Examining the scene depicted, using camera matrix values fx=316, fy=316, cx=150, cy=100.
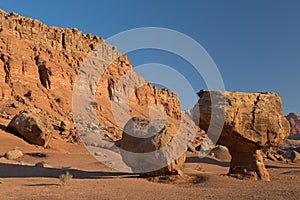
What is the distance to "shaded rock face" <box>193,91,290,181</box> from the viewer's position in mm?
14898

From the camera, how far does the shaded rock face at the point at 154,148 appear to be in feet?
49.5

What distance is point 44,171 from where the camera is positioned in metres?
17.5

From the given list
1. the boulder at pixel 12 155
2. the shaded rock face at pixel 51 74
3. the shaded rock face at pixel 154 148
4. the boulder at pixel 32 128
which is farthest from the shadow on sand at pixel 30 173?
the shaded rock face at pixel 51 74

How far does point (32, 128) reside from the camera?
28.2 m

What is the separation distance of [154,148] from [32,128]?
1693 cm

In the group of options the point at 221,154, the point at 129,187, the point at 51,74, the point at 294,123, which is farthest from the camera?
the point at 294,123

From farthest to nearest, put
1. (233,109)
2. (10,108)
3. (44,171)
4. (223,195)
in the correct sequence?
(10,108)
(44,171)
(233,109)
(223,195)

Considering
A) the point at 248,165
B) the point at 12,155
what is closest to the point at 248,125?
the point at 248,165

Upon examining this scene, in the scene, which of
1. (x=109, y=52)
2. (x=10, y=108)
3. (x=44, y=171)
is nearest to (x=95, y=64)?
(x=109, y=52)

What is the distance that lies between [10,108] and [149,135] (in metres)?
31.5

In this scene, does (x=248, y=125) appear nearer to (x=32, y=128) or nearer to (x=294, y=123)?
(x=32, y=128)

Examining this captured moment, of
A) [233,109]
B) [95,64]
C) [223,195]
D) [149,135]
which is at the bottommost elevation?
[223,195]

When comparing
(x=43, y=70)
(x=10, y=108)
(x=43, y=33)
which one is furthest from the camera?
→ (x=43, y=33)

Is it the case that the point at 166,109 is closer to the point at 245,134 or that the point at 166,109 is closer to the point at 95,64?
the point at 95,64
